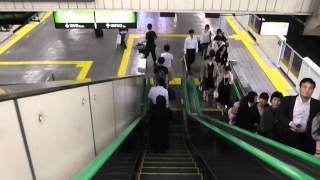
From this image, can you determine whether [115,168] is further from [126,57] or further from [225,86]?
[126,57]

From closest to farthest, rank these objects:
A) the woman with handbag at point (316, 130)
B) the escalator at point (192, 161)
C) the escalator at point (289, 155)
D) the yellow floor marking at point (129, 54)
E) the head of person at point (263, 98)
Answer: the escalator at point (289, 155), the escalator at point (192, 161), the woman with handbag at point (316, 130), the head of person at point (263, 98), the yellow floor marking at point (129, 54)

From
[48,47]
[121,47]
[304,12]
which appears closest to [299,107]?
[304,12]

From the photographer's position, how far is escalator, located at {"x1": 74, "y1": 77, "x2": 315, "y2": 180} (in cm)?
233

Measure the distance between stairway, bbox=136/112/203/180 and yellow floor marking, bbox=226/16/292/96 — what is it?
5.05 meters

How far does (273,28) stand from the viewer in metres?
9.39

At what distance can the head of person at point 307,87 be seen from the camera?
3.62 m

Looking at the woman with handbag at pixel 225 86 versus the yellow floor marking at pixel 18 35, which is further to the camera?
the yellow floor marking at pixel 18 35

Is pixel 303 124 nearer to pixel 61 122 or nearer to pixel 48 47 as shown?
pixel 61 122

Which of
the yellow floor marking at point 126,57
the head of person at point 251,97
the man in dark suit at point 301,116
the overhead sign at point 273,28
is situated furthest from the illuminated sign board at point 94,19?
the man in dark suit at point 301,116

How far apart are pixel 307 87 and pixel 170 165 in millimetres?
2338

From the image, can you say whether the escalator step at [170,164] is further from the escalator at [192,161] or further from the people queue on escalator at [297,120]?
the people queue on escalator at [297,120]

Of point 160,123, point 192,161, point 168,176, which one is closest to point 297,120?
point 168,176

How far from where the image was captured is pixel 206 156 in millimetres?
5012

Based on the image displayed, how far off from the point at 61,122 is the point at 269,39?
11.7 meters
